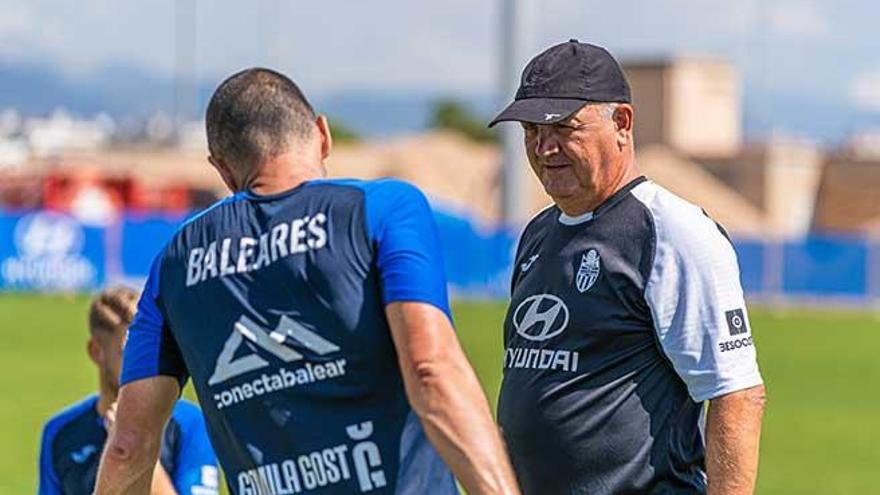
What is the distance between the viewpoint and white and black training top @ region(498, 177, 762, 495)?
478 centimetres

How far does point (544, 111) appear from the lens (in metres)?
4.88

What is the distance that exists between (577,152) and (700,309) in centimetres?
53

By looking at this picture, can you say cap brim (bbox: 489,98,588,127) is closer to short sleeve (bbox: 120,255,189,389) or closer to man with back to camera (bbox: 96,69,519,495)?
man with back to camera (bbox: 96,69,519,495)

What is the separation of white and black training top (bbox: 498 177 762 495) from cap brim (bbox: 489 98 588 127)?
0.29 m

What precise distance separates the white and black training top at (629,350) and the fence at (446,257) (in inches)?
1303

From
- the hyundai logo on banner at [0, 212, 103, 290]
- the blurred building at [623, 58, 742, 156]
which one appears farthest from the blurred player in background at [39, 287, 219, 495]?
the blurred building at [623, 58, 742, 156]

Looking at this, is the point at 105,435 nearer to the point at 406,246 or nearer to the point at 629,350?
the point at 629,350

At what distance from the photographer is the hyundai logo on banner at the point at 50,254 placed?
3850 centimetres

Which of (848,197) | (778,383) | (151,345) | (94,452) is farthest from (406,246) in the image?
(848,197)

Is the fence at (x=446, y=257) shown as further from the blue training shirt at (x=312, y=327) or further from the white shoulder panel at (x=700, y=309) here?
the blue training shirt at (x=312, y=327)

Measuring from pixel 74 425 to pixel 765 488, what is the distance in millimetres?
7768

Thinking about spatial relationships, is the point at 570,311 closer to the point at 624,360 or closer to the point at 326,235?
the point at 624,360

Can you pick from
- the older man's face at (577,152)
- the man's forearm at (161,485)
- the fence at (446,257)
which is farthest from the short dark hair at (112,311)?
the fence at (446,257)

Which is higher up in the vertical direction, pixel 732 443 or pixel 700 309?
pixel 700 309
